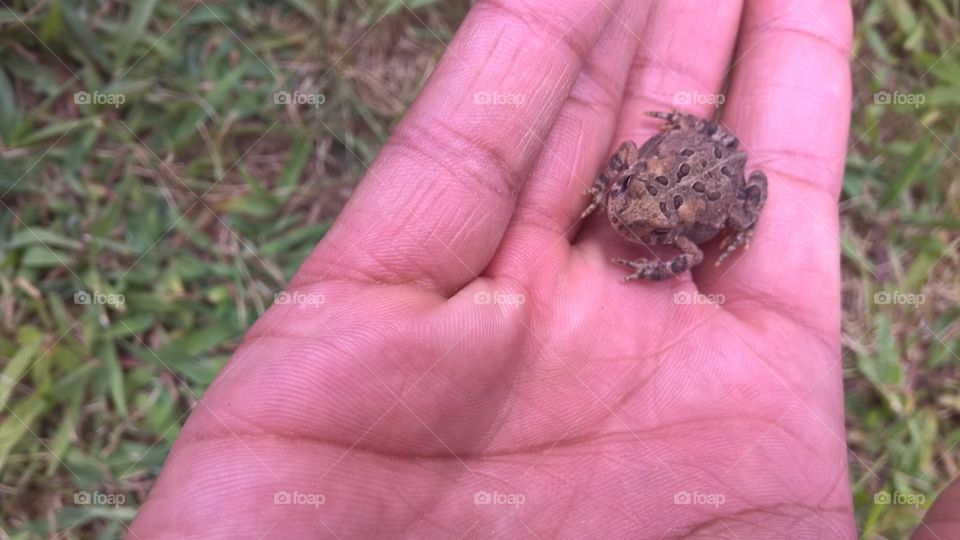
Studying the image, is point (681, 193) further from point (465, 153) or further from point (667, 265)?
point (465, 153)

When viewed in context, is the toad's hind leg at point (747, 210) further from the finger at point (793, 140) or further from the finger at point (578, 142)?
the finger at point (578, 142)

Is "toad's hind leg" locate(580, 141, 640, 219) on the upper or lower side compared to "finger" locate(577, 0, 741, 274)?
lower

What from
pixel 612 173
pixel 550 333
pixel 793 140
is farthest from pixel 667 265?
pixel 793 140

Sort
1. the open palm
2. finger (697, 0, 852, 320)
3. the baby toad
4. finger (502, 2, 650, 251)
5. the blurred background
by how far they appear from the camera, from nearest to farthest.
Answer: the open palm < finger (502, 2, 650, 251) < the baby toad < finger (697, 0, 852, 320) < the blurred background

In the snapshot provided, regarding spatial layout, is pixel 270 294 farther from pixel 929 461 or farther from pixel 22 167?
pixel 929 461

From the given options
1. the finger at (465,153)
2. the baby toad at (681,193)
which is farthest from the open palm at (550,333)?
the baby toad at (681,193)

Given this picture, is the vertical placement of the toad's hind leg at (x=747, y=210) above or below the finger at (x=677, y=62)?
below

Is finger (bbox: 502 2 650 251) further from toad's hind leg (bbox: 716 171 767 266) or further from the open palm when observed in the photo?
toad's hind leg (bbox: 716 171 767 266)

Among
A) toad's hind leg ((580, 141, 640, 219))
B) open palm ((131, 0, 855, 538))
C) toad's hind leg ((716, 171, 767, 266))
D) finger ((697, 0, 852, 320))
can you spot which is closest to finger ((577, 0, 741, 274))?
open palm ((131, 0, 855, 538))
